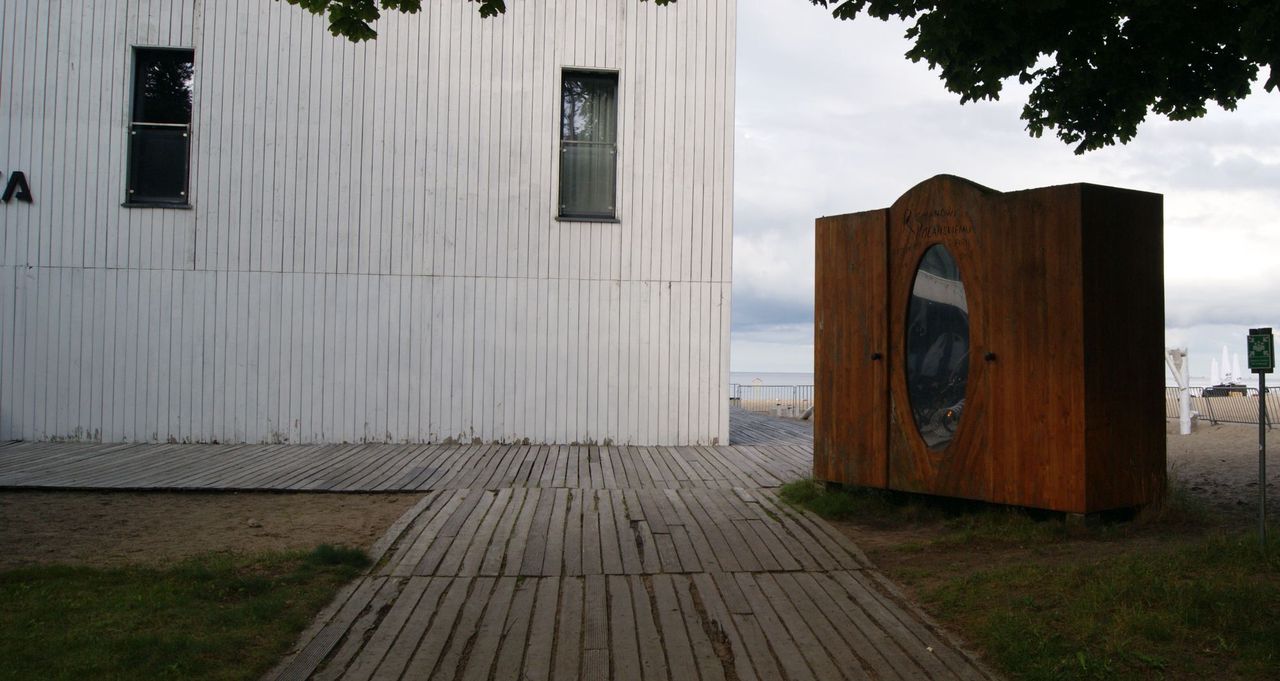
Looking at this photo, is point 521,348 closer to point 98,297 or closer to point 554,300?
point 554,300

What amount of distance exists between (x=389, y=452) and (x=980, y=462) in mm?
7880

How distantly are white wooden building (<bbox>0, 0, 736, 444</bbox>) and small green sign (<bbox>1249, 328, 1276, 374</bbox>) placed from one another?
807 cm

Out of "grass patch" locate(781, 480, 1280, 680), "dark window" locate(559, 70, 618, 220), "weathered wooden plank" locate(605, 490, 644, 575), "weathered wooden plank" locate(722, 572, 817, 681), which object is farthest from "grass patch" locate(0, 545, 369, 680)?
"dark window" locate(559, 70, 618, 220)

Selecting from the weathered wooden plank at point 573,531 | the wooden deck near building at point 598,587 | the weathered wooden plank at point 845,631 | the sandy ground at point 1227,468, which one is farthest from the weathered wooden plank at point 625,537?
the sandy ground at point 1227,468

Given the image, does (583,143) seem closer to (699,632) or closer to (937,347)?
(937,347)

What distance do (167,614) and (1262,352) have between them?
6568mm

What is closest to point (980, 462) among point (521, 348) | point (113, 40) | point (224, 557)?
point (224, 557)

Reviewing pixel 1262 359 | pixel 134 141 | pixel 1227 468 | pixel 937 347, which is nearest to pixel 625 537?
pixel 937 347

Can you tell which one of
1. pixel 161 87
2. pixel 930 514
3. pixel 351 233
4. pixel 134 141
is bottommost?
pixel 930 514

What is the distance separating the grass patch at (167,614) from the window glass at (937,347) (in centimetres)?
438

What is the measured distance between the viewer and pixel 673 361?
1359cm

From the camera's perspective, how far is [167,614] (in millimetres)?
4887

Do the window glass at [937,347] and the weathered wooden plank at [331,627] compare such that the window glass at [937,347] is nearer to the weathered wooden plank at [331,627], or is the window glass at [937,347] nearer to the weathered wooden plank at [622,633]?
the weathered wooden plank at [622,633]

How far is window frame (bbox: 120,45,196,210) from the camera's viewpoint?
13.3 meters
